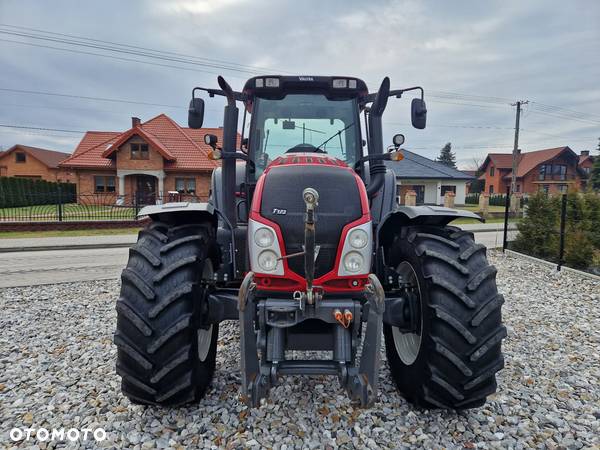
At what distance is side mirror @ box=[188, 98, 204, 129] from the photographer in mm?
3281

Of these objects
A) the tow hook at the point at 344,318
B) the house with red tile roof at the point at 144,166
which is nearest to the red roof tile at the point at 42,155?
the house with red tile roof at the point at 144,166

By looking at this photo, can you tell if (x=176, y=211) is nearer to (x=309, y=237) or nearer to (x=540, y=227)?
(x=309, y=237)

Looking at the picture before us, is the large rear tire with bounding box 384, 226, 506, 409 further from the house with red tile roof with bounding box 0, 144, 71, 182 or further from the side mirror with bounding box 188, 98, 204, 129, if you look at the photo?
the house with red tile roof with bounding box 0, 144, 71, 182

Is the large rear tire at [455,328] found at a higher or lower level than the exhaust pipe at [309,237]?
lower

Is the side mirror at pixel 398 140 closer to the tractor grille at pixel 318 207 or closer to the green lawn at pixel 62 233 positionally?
the tractor grille at pixel 318 207

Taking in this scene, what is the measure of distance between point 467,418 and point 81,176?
93.1 ft

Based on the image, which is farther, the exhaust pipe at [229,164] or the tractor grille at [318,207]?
the exhaust pipe at [229,164]

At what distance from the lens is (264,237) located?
7.49ft

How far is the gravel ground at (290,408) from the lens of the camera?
2391mm

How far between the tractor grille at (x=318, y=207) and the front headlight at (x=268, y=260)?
0.09 metres

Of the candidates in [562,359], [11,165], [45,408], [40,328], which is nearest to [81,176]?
[11,165]

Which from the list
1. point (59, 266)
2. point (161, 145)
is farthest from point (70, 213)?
point (161, 145)

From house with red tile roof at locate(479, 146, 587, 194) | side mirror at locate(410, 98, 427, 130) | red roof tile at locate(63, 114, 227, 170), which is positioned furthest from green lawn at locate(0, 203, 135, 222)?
house with red tile roof at locate(479, 146, 587, 194)

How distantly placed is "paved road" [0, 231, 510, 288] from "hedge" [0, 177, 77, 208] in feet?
17.7
